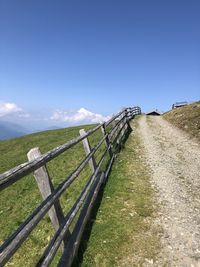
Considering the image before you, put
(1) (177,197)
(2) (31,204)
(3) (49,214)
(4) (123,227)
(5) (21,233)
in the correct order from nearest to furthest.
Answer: (5) (21,233) < (3) (49,214) < (4) (123,227) < (1) (177,197) < (2) (31,204)

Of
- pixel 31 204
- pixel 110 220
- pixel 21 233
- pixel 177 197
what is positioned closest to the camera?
pixel 21 233

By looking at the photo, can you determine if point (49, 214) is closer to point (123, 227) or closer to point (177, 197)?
point (123, 227)

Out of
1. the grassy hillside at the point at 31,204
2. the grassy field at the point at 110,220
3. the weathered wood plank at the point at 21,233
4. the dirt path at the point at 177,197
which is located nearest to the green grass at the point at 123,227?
the grassy field at the point at 110,220

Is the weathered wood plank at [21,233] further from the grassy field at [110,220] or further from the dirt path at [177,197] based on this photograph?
the dirt path at [177,197]

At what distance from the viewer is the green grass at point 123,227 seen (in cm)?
673

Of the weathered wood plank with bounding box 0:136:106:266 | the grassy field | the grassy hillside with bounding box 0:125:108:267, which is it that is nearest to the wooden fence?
the weathered wood plank with bounding box 0:136:106:266

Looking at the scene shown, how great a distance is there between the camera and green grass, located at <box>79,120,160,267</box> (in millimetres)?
6732

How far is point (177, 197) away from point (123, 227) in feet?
10.1

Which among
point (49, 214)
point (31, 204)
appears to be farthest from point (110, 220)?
point (31, 204)

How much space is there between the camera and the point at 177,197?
1034cm

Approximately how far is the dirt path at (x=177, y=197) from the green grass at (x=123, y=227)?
0.33 meters

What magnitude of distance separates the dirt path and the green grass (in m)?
0.33

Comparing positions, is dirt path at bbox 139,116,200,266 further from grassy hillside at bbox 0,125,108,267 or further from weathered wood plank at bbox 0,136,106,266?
grassy hillside at bbox 0,125,108,267

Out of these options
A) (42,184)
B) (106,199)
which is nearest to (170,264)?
(42,184)
